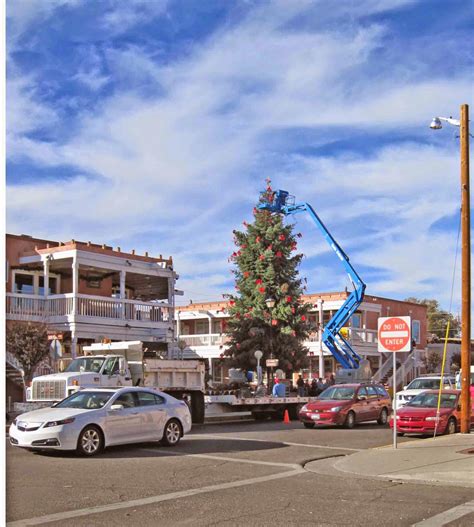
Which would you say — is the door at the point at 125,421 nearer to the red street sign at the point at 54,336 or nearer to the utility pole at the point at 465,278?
the utility pole at the point at 465,278

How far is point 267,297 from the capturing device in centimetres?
3825

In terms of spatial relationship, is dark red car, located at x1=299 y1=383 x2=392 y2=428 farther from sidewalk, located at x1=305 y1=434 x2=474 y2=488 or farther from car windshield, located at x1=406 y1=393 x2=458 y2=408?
sidewalk, located at x1=305 y1=434 x2=474 y2=488

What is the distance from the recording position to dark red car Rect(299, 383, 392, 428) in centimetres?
2203

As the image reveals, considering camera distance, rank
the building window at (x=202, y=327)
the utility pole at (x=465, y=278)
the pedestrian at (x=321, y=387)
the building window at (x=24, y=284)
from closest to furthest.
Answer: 1. the utility pole at (x=465, y=278)
2. the pedestrian at (x=321, y=387)
3. the building window at (x=24, y=284)
4. the building window at (x=202, y=327)

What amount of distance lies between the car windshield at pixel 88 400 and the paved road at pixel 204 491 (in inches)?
39.9

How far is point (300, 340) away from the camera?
1527 inches

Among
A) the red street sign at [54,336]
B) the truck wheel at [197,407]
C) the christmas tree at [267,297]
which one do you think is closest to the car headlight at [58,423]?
the truck wheel at [197,407]

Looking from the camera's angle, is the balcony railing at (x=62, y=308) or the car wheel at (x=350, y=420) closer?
the car wheel at (x=350, y=420)

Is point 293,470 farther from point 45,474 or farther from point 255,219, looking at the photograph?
point 255,219

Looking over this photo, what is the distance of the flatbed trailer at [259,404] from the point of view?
946 inches

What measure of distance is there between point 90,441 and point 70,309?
1616cm

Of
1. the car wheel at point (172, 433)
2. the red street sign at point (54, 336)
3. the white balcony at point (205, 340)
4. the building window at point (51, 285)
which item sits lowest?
the car wheel at point (172, 433)

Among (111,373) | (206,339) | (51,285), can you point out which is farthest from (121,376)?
(206,339)

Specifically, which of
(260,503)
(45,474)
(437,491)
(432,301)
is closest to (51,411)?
(45,474)
